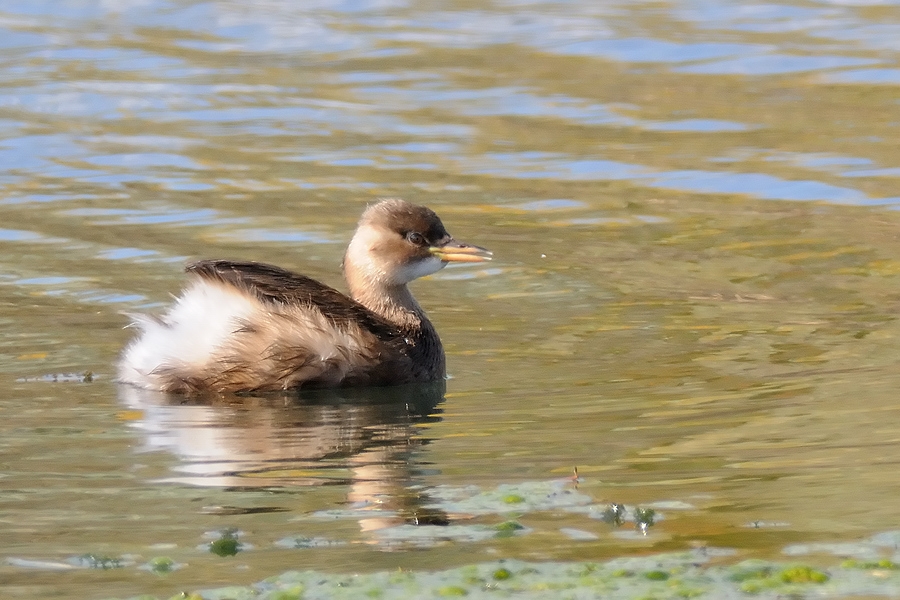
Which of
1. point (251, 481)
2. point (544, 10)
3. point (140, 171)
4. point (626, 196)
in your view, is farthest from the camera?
point (544, 10)

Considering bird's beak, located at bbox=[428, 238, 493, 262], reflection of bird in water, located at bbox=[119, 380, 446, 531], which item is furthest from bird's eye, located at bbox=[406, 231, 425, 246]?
reflection of bird in water, located at bbox=[119, 380, 446, 531]

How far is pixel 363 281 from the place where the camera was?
8602 millimetres

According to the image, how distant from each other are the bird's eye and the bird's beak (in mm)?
61

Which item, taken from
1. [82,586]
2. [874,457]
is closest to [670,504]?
[874,457]

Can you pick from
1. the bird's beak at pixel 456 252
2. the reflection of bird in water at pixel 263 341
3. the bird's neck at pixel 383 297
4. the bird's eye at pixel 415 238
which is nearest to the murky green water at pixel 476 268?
the reflection of bird in water at pixel 263 341

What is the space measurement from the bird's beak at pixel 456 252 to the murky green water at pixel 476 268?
487 mm

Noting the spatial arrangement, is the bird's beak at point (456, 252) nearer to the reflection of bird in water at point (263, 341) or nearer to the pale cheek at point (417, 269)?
the pale cheek at point (417, 269)

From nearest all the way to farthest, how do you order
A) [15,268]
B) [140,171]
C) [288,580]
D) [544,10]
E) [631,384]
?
[288,580] → [631,384] → [15,268] → [140,171] → [544,10]

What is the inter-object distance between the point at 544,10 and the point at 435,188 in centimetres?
840

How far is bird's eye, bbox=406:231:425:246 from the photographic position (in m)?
8.55

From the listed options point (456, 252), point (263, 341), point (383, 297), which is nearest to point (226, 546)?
point (263, 341)

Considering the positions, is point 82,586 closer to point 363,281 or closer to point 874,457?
point 874,457

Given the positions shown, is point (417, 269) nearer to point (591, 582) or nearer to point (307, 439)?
point (307, 439)

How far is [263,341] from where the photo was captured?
25.4ft
